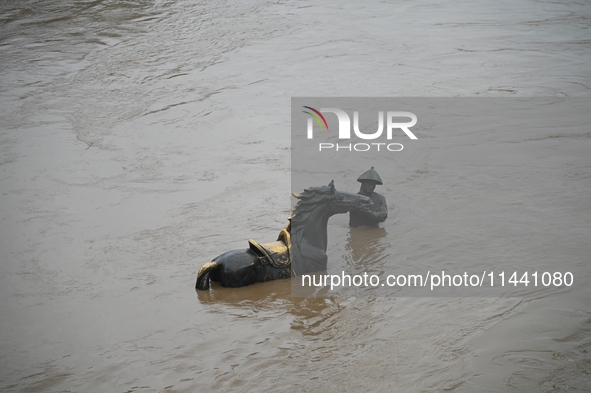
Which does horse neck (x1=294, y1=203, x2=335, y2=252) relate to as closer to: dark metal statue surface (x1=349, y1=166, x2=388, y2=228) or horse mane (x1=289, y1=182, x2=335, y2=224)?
horse mane (x1=289, y1=182, x2=335, y2=224)

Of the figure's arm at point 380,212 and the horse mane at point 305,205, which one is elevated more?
the horse mane at point 305,205

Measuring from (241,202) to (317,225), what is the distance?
192 cm

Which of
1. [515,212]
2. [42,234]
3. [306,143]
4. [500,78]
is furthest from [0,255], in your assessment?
[500,78]

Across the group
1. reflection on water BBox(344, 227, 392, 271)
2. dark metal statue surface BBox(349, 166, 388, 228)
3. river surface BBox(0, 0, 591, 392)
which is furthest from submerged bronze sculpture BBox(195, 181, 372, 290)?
dark metal statue surface BBox(349, 166, 388, 228)

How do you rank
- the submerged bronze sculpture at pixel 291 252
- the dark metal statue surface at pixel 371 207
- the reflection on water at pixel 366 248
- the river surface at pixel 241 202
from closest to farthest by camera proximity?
the river surface at pixel 241 202 < the submerged bronze sculpture at pixel 291 252 < the reflection on water at pixel 366 248 < the dark metal statue surface at pixel 371 207

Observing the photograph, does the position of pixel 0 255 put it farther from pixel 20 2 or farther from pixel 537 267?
pixel 20 2

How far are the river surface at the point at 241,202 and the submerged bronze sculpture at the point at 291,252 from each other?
12 centimetres

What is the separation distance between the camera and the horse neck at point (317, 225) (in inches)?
207

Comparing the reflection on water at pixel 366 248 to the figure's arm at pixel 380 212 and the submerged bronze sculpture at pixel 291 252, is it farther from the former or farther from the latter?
the submerged bronze sculpture at pixel 291 252

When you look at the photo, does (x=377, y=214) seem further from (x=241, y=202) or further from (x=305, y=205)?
(x=241, y=202)

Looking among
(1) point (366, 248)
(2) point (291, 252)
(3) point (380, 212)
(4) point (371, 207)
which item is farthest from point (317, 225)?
(3) point (380, 212)

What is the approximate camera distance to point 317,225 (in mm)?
5305

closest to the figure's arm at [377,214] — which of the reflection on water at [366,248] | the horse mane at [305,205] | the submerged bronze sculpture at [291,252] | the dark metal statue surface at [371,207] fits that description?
the dark metal statue surface at [371,207]

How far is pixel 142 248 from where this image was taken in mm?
6047
